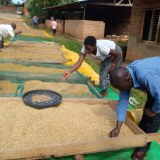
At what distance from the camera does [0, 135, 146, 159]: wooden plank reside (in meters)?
2.39

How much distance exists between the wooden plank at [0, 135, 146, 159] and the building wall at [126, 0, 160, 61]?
7.36 meters

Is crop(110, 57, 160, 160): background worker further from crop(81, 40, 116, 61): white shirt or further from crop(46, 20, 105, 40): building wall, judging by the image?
crop(46, 20, 105, 40): building wall

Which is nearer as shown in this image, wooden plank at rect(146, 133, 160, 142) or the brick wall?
wooden plank at rect(146, 133, 160, 142)

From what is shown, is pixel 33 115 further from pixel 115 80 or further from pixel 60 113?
pixel 115 80

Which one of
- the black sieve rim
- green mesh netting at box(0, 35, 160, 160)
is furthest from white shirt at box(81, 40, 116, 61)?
the black sieve rim

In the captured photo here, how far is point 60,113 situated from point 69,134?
55 centimetres

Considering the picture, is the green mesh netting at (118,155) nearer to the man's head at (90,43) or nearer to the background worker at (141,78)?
the background worker at (141,78)

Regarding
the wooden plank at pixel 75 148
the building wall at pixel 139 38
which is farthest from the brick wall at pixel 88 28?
the wooden plank at pixel 75 148

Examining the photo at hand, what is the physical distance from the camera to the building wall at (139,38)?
9.82m

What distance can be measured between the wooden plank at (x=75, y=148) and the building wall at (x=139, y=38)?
736 cm

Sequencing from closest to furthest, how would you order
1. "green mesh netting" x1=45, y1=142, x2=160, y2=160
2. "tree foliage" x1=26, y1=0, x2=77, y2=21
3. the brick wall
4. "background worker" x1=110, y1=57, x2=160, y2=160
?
"background worker" x1=110, y1=57, x2=160, y2=160
"green mesh netting" x1=45, y1=142, x2=160, y2=160
the brick wall
"tree foliage" x1=26, y1=0, x2=77, y2=21

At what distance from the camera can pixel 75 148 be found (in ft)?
8.53

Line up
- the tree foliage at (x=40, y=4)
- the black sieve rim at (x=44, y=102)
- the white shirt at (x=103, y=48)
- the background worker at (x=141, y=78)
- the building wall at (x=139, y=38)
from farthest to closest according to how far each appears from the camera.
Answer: the tree foliage at (x=40, y=4) → the building wall at (x=139, y=38) → the white shirt at (x=103, y=48) → the black sieve rim at (x=44, y=102) → the background worker at (x=141, y=78)

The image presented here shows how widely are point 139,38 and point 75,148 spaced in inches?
351
